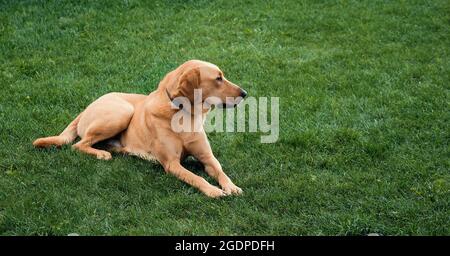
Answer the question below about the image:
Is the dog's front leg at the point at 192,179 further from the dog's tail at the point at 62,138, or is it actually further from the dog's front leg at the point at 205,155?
the dog's tail at the point at 62,138

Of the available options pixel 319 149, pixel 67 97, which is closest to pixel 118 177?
pixel 319 149

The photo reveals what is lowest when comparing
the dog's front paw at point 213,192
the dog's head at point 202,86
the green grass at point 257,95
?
the green grass at point 257,95

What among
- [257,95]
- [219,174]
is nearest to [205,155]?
[219,174]

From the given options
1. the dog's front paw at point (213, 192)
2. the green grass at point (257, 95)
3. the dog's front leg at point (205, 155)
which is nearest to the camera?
the green grass at point (257, 95)

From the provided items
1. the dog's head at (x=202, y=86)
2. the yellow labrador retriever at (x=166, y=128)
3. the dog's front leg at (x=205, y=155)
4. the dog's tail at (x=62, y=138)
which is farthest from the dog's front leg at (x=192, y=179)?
the dog's tail at (x=62, y=138)

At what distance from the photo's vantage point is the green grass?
4820 mm

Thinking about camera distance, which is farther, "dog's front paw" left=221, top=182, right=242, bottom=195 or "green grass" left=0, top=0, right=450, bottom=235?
"dog's front paw" left=221, top=182, right=242, bottom=195

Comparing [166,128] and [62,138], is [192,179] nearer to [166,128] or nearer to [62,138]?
[166,128]

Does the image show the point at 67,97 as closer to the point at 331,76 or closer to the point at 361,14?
the point at 331,76

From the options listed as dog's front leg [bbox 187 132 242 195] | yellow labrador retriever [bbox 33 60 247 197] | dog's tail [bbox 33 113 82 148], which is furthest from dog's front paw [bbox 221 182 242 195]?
dog's tail [bbox 33 113 82 148]

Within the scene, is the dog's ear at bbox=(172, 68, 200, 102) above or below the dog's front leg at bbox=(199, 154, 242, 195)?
above

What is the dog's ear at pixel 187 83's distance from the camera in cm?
552

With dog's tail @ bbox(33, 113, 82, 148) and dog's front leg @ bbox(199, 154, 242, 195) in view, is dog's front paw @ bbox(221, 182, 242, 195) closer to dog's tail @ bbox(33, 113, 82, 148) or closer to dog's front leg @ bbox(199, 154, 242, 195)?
dog's front leg @ bbox(199, 154, 242, 195)

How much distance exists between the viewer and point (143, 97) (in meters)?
6.46
